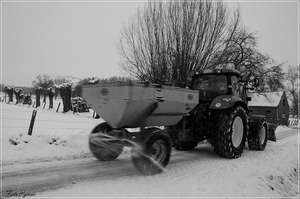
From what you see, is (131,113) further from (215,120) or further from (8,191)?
(215,120)

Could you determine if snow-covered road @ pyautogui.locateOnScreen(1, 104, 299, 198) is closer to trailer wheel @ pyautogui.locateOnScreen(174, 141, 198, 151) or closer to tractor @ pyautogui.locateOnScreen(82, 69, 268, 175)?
tractor @ pyautogui.locateOnScreen(82, 69, 268, 175)

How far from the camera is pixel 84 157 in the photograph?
6078 millimetres

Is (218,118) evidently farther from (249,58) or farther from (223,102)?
(249,58)

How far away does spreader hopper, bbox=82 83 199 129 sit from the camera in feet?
14.1

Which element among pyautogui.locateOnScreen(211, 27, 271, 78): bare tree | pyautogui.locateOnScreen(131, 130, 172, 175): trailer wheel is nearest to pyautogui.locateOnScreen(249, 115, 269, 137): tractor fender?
pyautogui.locateOnScreen(131, 130, 172, 175): trailer wheel

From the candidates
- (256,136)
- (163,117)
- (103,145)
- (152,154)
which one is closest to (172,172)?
(152,154)

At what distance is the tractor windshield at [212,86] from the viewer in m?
7.10

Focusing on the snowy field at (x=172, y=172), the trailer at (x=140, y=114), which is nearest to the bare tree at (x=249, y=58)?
the snowy field at (x=172, y=172)

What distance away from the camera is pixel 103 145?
5.31m

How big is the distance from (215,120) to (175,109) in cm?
179

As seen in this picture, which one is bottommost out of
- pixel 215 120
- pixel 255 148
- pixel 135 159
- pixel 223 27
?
pixel 255 148

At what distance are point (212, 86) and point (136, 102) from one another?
3526 mm

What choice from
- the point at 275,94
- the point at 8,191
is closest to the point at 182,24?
the point at 8,191

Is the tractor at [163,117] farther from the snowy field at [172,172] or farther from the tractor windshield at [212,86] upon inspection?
the snowy field at [172,172]
